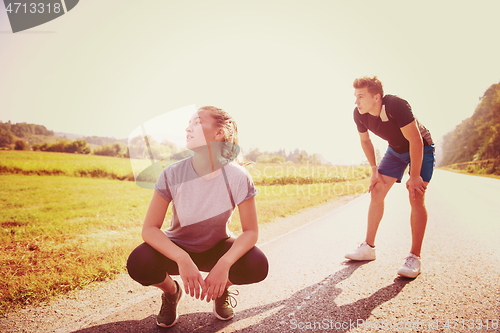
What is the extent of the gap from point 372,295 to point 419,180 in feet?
4.55

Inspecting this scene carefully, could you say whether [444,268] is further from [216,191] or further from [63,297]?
A: [63,297]

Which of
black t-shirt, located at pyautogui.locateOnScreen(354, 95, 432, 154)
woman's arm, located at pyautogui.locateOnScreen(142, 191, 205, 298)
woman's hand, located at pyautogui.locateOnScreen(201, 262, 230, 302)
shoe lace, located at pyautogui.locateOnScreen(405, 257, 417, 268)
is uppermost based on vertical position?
black t-shirt, located at pyautogui.locateOnScreen(354, 95, 432, 154)

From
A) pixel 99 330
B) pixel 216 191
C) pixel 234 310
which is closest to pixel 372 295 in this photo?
pixel 234 310

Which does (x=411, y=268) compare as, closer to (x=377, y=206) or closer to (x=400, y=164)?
(x=377, y=206)

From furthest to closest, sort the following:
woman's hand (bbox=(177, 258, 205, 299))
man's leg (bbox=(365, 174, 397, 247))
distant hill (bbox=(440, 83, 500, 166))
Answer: distant hill (bbox=(440, 83, 500, 166)), man's leg (bbox=(365, 174, 397, 247)), woman's hand (bbox=(177, 258, 205, 299))

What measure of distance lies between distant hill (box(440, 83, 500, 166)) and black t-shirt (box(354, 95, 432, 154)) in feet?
153

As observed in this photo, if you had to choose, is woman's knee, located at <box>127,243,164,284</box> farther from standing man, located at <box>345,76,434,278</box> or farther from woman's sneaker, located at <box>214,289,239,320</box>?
standing man, located at <box>345,76,434,278</box>

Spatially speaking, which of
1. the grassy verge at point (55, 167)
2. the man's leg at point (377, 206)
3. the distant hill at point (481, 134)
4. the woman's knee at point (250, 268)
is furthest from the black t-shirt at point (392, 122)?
the distant hill at point (481, 134)

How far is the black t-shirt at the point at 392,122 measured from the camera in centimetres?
281

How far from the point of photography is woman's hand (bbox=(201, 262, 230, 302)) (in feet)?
5.97

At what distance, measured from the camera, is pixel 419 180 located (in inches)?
114

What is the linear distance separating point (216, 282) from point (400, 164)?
280cm

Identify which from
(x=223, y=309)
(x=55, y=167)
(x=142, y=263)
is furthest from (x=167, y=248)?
(x=55, y=167)

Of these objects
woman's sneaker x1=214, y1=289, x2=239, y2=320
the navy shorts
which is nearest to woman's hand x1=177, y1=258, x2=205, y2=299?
woman's sneaker x1=214, y1=289, x2=239, y2=320
